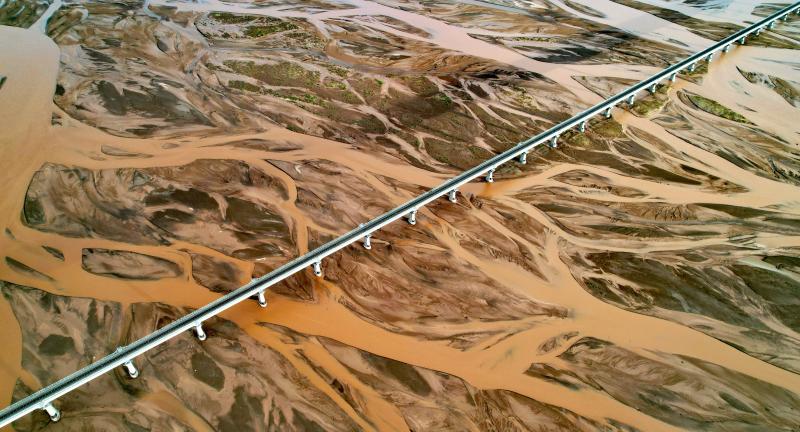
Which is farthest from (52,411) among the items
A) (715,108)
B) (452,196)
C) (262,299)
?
(715,108)

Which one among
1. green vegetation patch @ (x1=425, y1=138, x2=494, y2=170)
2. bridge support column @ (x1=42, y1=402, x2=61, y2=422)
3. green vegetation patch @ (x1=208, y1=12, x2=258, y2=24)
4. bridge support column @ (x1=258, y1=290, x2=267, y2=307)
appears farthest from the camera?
green vegetation patch @ (x1=208, y1=12, x2=258, y2=24)

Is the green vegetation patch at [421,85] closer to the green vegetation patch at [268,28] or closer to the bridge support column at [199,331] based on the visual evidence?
the green vegetation patch at [268,28]

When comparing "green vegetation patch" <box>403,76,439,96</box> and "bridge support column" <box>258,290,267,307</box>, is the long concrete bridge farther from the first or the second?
"green vegetation patch" <box>403,76,439,96</box>

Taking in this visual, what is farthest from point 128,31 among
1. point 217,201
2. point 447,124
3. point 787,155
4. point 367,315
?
point 787,155

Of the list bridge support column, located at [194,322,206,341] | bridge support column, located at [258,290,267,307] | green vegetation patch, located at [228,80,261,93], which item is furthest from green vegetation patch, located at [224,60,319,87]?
bridge support column, located at [194,322,206,341]

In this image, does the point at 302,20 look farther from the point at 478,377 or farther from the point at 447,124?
the point at 478,377

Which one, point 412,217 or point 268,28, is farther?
point 268,28

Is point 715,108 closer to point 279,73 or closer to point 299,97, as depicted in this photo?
point 299,97

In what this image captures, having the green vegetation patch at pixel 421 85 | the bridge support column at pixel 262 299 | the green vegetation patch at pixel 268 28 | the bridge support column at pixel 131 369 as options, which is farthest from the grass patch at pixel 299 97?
the bridge support column at pixel 131 369
